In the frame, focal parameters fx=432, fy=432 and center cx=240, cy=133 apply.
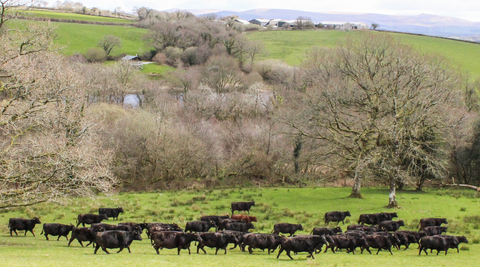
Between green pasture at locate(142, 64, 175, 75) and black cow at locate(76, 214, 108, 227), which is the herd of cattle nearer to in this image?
black cow at locate(76, 214, 108, 227)

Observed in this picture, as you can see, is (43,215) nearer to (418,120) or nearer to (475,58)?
(418,120)

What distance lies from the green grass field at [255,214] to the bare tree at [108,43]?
64809 millimetres

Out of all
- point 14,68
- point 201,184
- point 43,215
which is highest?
point 14,68

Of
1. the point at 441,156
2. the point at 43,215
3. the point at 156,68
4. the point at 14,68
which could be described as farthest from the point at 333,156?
the point at 156,68

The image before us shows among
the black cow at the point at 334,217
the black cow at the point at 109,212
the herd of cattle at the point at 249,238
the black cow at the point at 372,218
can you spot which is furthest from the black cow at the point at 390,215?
the black cow at the point at 109,212

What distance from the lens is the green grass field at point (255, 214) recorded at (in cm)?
1565

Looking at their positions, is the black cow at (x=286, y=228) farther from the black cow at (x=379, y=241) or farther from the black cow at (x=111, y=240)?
the black cow at (x=111, y=240)

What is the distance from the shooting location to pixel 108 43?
9562 cm

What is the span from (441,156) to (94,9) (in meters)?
131

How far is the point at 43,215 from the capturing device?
27.1 metres

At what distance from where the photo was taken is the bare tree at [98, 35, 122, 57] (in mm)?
94562

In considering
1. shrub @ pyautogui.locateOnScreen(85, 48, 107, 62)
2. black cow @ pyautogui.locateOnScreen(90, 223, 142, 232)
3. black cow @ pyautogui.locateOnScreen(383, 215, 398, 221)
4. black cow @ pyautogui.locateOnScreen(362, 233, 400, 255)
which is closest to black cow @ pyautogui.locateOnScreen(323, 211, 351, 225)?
black cow @ pyautogui.locateOnScreen(383, 215, 398, 221)

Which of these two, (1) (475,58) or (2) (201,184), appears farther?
(1) (475,58)

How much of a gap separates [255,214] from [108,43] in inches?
3027
